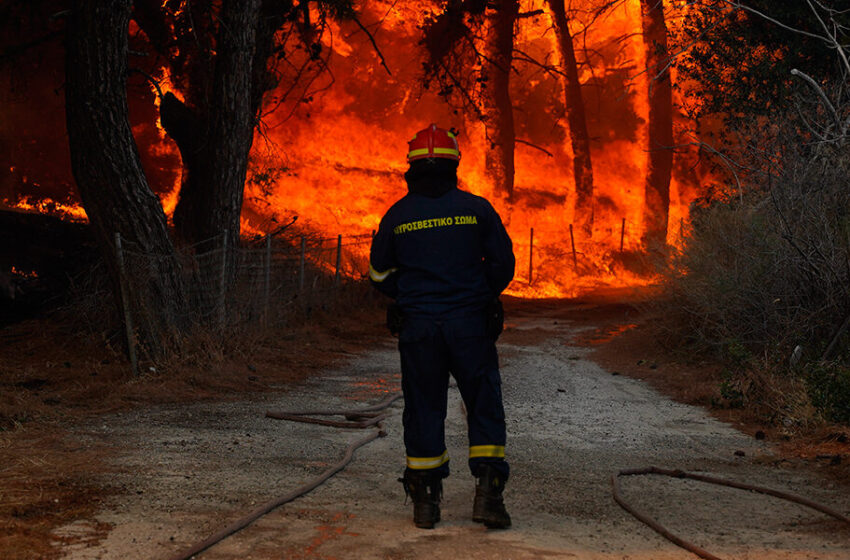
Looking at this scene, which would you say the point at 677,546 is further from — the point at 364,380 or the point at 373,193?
the point at 373,193

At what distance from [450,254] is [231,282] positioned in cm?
826

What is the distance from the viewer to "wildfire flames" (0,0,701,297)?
36250 mm

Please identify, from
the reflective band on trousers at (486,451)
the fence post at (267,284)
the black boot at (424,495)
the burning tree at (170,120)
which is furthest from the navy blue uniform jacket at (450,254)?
the fence post at (267,284)

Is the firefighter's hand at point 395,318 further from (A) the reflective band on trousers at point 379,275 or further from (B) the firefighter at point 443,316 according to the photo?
(A) the reflective band on trousers at point 379,275

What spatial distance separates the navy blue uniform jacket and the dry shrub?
4.54 meters

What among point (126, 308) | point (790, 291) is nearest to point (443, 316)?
point (126, 308)

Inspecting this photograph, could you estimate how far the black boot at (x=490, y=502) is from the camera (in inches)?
214

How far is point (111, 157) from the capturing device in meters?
11.2

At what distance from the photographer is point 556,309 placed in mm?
25328

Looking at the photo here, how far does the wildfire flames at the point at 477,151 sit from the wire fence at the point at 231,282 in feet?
49.6

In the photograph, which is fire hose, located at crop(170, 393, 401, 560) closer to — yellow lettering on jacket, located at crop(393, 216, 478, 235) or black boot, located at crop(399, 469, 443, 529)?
black boot, located at crop(399, 469, 443, 529)

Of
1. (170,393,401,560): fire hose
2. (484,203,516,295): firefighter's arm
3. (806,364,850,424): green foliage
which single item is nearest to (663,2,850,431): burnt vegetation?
(806,364,850,424): green foliage

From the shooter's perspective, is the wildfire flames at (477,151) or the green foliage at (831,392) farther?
the wildfire flames at (477,151)

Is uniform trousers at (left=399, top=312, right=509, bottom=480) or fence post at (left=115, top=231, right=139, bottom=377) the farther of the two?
fence post at (left=115, top=231, right=139, bottom=377)
